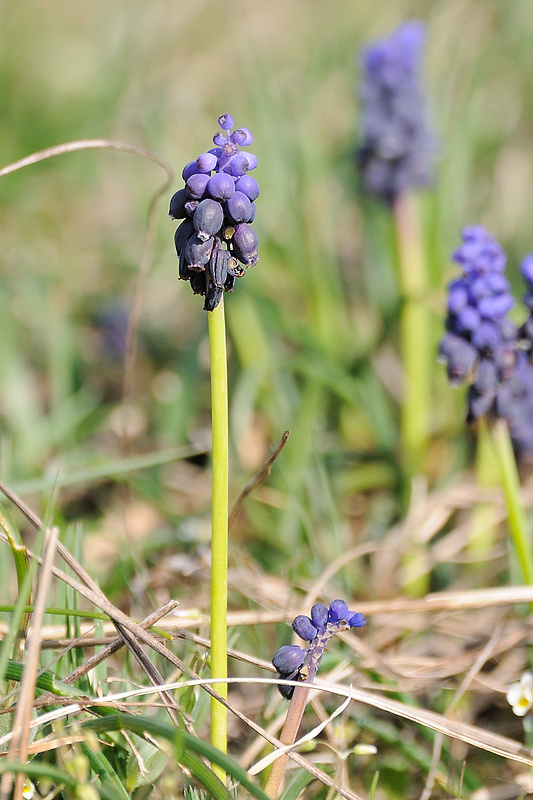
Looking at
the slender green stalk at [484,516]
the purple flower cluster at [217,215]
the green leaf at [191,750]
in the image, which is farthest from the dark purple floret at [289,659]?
the slender green stalk at [484,516]

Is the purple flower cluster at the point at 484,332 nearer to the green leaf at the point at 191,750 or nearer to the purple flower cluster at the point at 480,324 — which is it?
the purple flower cluster at the point at 480,324

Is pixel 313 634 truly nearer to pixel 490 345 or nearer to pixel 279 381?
pixel 490 345

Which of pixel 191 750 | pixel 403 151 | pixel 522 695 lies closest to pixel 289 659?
pixel 191 750

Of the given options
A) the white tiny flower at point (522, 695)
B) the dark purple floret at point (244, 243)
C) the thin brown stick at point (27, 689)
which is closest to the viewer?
the thin brown stick at point (27, 689)

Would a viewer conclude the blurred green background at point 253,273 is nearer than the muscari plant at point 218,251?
No

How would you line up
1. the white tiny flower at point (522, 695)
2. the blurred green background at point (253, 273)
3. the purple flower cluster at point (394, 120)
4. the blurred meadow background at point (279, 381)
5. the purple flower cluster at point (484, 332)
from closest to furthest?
the white tiny flower at point (522, 695) → the purple flower cluster at point (484, 332) → the blurred meadow background at point (279, 381) → the blurred green background at point (253, 273) → the purple flower cluster at point (394, 120)
